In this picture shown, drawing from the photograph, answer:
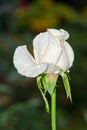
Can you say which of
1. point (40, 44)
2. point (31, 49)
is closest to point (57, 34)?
point (40, 44)

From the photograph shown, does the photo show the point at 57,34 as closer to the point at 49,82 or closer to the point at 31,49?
the point at 49,82

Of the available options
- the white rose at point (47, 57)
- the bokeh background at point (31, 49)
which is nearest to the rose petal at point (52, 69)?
the white rose at point (47, 57)

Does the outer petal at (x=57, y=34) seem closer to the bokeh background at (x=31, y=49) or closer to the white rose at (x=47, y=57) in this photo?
the white rose at (x=47, y=57)

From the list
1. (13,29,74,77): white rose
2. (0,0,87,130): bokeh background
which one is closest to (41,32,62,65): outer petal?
(13,29,74,77): white rose

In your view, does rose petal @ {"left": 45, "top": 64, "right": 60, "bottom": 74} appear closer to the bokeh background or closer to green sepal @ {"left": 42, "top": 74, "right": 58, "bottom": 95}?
green sepal @ {"left": 42, "top": 74, "right": 58, "bottom": 95}

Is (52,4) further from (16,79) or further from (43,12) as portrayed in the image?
(16,79)

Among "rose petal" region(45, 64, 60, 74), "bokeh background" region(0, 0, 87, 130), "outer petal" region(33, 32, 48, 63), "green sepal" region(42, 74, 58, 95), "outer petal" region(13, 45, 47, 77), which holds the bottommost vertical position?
"bokeh background" region(0, 0, 87, 130)

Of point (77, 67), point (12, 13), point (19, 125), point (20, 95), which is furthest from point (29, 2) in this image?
point (19, 125)
